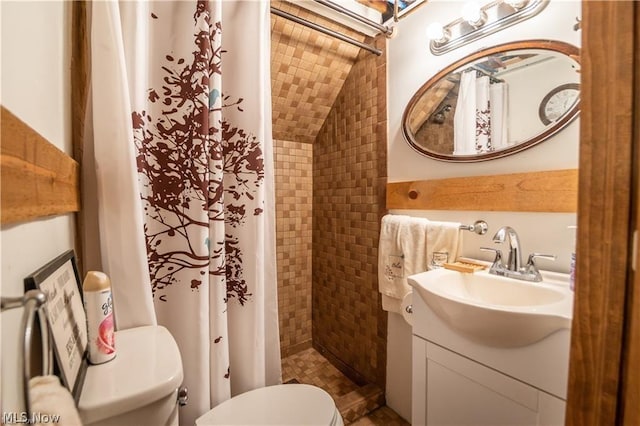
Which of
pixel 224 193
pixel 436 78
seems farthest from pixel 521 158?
pixel 224 193

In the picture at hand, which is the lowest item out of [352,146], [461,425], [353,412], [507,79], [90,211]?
[353,412]

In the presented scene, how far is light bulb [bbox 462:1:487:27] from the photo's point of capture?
1229mm

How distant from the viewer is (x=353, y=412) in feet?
5.13

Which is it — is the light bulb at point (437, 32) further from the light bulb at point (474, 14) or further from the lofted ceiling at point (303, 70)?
the lofted ceiling at point (303, 70)

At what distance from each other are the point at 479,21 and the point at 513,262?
1.02m

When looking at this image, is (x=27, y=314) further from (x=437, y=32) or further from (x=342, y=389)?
(x=342, y=389)

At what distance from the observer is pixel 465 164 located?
52.6 inches

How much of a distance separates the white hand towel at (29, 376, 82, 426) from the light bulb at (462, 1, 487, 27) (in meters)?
1.69

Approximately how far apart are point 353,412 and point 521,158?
148 cm

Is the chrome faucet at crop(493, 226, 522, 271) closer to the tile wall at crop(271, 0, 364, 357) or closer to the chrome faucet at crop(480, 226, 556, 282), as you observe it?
the chrome faucet at crop(480, 226, 556, 282)

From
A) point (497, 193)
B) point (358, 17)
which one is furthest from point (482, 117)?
point (358, 17)

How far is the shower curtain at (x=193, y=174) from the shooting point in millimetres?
830

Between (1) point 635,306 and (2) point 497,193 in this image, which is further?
(2) point 497,193

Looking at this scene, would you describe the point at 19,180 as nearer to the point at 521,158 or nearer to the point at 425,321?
the point at 425,321
